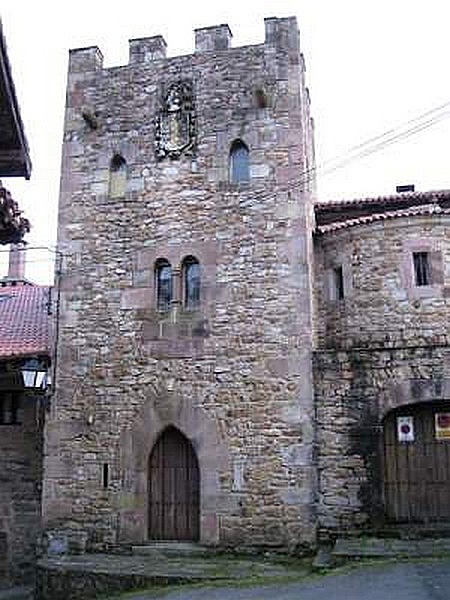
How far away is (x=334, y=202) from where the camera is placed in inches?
579

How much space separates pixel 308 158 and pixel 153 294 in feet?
12.7

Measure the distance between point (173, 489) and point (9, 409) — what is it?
4086mm

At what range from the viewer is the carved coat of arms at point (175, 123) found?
13.7 meters

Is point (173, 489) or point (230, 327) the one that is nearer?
point (173, 489)

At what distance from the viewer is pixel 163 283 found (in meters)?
13.3

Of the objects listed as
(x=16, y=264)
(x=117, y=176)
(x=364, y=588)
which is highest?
(x=16, y=264)

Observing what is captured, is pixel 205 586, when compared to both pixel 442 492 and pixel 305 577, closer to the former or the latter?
→ pixel 305 577

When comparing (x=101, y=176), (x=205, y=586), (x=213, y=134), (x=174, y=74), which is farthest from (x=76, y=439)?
(x=174, y=74)

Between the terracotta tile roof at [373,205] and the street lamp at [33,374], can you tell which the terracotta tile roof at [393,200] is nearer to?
the terracotta tile roof at [373,205]

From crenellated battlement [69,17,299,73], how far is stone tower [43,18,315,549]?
41 millimetres

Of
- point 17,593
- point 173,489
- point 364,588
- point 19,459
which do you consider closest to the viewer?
point 364,588

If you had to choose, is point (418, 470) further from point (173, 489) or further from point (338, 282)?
point (173, 489)

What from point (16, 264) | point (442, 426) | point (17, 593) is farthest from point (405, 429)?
point (16, 264)

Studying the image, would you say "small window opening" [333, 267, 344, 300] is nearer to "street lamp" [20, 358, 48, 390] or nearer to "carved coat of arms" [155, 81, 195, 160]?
"carved coat of arms" [155, 81, 195, 160]
